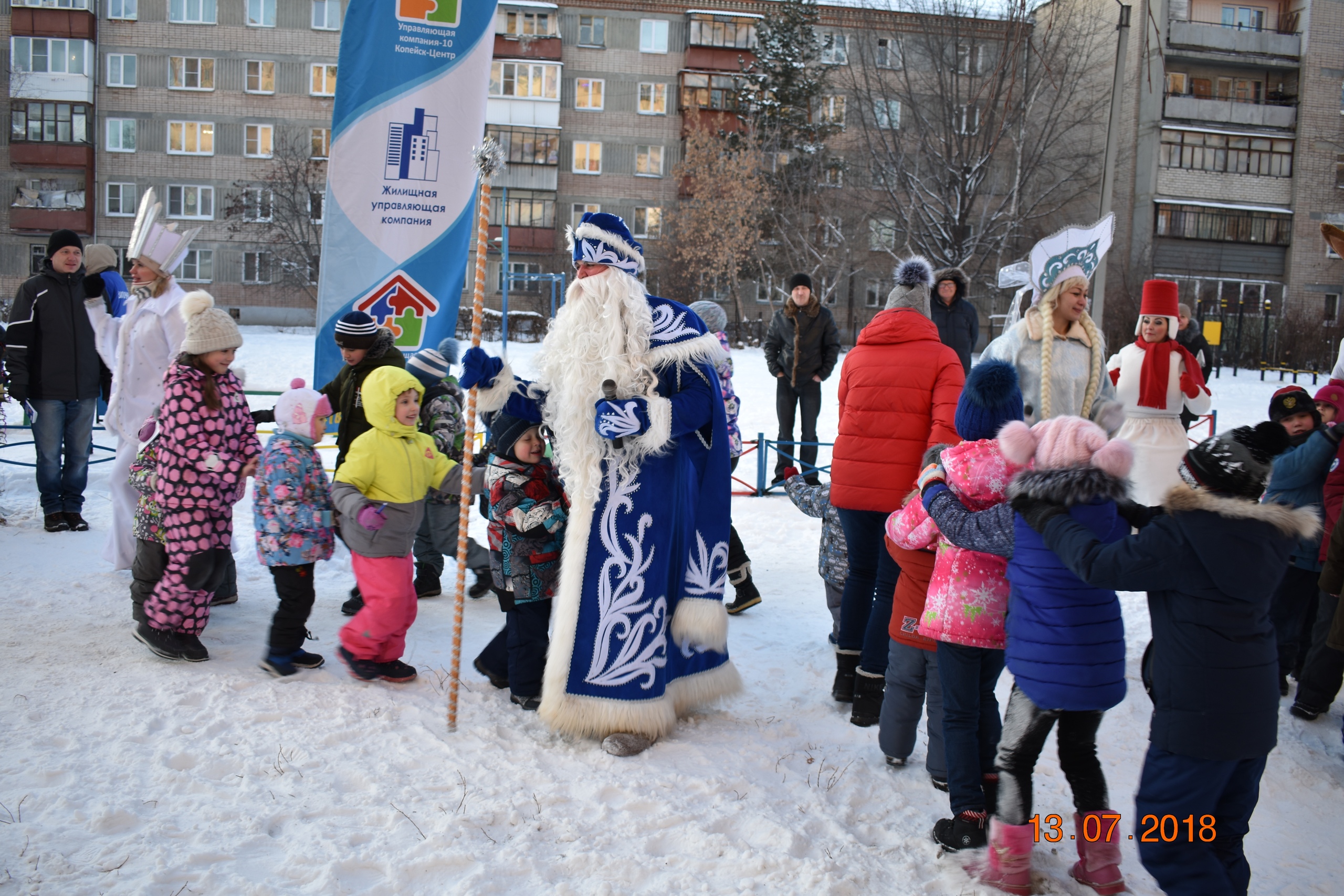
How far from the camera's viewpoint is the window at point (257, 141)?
36.2 meters

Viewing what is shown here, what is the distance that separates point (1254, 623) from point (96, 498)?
8.62 meters

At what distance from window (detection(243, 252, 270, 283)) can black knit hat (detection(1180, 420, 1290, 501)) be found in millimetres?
38656

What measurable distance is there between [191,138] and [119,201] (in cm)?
378

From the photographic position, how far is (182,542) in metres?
4.27

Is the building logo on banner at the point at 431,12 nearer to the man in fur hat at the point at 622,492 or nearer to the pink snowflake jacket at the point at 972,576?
the man in fur hat at the point at 622,492

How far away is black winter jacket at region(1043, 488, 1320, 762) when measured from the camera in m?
2.51

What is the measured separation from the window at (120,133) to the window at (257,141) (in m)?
4.27

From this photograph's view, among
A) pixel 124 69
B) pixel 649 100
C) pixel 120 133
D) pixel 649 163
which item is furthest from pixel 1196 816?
pixel 124 69

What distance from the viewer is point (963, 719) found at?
10.3ft

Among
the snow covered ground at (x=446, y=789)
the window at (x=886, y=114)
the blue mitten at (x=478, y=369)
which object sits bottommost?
the snow covered ground at (x=446, y=789)

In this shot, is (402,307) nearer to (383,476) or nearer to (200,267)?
(383,476)

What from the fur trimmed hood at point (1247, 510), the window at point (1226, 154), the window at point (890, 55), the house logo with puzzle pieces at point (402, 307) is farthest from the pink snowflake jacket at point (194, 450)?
the window at point (1226, 154)

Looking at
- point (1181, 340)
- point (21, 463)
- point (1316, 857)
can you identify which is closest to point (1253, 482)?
point (1316, 857)

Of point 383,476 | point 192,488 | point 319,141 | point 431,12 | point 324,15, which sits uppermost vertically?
point 324,15
